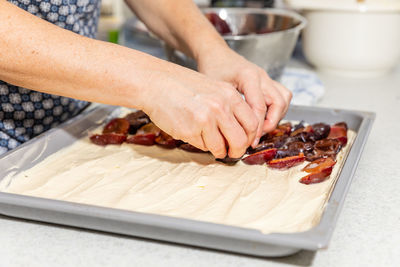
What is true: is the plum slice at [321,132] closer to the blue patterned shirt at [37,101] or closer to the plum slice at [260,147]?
the plum slice at [260,147]

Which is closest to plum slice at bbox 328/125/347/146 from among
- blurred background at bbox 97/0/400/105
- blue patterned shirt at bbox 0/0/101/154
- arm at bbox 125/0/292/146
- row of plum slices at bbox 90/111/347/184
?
row of plum slices at bbox 90/111/347/184

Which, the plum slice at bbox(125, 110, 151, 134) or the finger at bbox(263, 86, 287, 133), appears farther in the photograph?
the plum slice at bbox(125, 110, 151, 134)

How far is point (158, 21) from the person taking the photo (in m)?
1.39

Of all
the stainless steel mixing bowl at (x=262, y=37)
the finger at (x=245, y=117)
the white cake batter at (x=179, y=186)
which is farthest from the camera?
the stainless steel mixing bowl at (x=262, y=37)

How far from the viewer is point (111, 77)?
871mm

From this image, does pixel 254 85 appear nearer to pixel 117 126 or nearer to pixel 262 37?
pixel 117 126

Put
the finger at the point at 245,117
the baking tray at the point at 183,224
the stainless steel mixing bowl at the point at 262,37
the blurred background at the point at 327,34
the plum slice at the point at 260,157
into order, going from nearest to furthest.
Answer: the baking tray at the point at 183,224 < the finger at the point at 245,117 < the plum slice at the point at 260,157 < the stainless steel mixing bowl at the point at 262,37 < the blurred background at the point at 327,34

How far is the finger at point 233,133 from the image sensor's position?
915mm

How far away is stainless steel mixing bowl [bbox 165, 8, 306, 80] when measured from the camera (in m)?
1.51

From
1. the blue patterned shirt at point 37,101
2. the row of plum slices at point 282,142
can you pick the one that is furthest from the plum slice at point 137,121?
the blue patterned shirt at point 37,101

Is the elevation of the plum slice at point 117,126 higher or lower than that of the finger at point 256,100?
lower

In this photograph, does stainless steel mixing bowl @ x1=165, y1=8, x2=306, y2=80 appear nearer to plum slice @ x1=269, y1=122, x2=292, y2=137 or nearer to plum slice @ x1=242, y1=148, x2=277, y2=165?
plum slice @ x1=269, y1=122, x2=292, y2=137

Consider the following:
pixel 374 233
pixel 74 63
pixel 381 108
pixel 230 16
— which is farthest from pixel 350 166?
pixel 230 16

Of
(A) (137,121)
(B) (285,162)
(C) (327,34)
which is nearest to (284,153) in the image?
(B) (285,162)
